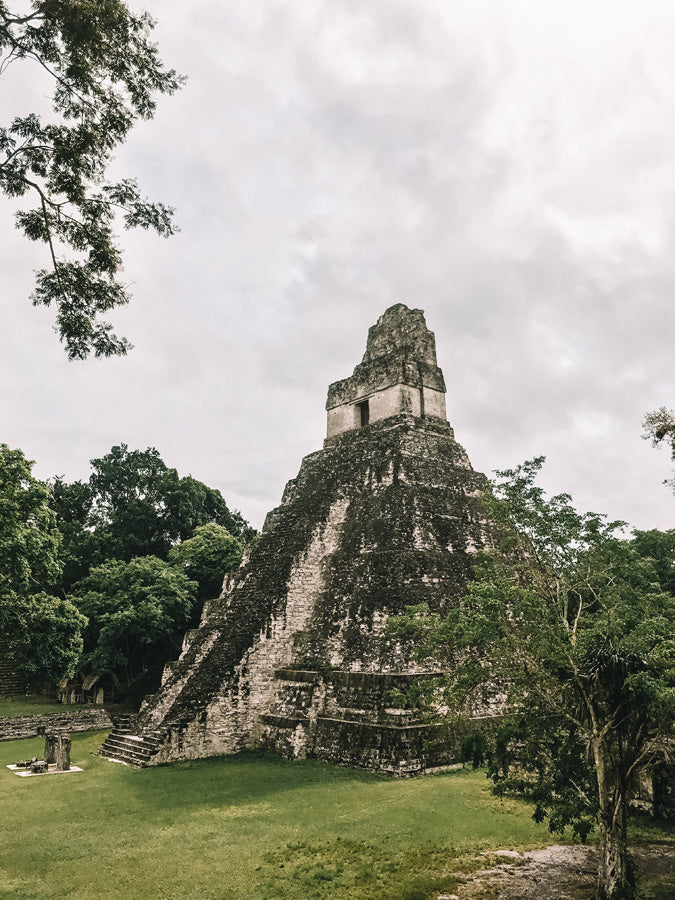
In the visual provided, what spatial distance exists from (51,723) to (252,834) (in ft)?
42.8

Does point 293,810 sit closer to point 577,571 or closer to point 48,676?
point 577,571

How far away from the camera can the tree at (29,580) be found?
512 inches

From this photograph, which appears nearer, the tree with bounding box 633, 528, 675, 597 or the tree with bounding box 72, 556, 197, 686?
the tree with bounding box 72, 556, 197, 686

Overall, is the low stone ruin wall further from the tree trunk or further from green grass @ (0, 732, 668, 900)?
the tree trunk


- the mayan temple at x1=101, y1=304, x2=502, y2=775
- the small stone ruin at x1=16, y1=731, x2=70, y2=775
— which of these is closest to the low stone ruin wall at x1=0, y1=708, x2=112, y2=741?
the mayan temple at x1=101, y1=304, x2=502, y2=775

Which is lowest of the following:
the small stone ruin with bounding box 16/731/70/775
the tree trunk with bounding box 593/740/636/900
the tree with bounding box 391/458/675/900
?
the small stone ruin with bounding box 16/731/70/775

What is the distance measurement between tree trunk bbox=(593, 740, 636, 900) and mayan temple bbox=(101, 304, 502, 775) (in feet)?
15.0

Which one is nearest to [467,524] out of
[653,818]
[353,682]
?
[353,682]

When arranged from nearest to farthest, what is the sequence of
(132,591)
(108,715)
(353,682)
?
(353,682), (108,715), (132,591)

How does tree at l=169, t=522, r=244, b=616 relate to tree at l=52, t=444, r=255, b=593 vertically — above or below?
below

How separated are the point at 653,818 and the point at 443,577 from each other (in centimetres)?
592

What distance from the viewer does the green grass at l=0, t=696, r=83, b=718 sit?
20438 millimetres

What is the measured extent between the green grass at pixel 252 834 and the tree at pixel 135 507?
1640 centimetres

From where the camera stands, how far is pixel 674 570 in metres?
21.7
